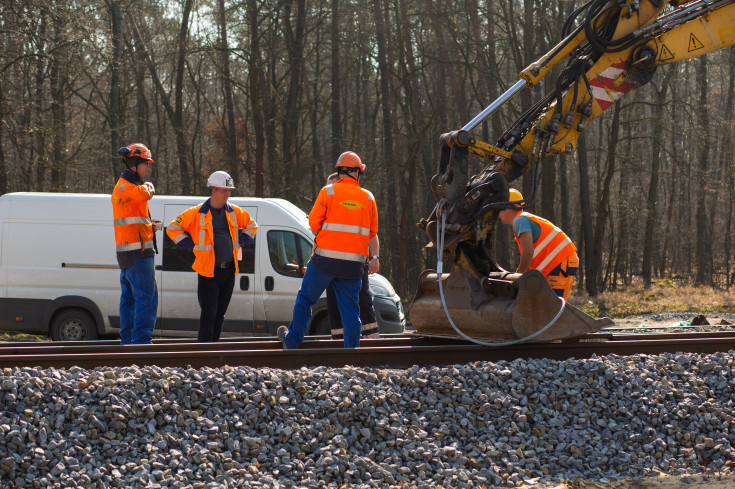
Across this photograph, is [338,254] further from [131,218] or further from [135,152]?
[135,152]

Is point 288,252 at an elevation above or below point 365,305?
above

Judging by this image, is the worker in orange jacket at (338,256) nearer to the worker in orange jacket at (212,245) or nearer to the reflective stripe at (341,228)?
the reflective stripe at (341,228)

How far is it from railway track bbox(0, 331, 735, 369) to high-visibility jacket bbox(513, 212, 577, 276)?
89 cm

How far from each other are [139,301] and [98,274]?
117 inches

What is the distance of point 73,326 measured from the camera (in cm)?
1091

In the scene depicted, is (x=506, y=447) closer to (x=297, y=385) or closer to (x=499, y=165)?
(x=297, y=385)

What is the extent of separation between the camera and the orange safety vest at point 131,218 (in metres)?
8.36

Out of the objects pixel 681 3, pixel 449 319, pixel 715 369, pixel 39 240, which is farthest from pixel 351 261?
pixel 39 240

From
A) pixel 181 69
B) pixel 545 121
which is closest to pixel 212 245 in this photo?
pixel 545 121

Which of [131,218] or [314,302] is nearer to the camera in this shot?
[314,302]

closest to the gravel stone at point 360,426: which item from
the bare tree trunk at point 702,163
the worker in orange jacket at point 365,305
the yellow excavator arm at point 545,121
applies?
the yellow excavator arm at point 545,121

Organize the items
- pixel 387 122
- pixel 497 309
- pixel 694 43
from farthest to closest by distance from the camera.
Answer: pixel 387 122 → pixel 694 43 → pixel 497 309

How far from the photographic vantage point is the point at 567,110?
705 cm

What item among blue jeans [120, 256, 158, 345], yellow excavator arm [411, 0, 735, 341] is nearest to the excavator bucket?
yellow excavator arm [411, 0, 735, 341]
